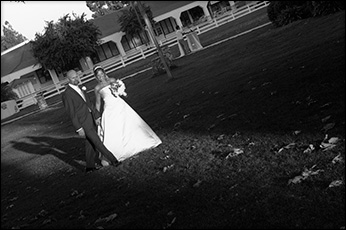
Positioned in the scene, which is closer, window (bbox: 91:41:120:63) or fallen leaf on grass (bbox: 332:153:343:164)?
fallen leaf on grass (bbox: 332:153:343:164)

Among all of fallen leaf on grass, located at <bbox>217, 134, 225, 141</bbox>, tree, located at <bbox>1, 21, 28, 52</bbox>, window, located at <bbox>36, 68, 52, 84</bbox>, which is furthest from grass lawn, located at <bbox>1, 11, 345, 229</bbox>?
window, located at <bbox>36, 68, 52, 84</bbox>

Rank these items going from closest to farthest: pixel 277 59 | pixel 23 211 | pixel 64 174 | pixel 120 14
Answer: pixel 23 211
pixel 64 174
pixel 277 59
pixel 120 14

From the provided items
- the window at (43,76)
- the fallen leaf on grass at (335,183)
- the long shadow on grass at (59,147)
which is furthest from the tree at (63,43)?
the fallen leaf on grass at (335,183)

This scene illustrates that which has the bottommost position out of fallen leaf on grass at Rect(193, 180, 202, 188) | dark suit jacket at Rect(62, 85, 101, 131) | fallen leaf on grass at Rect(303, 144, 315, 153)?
fallen leaf on grass at Rect(303, 144, 315, 153)

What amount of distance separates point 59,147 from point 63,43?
3568 cm

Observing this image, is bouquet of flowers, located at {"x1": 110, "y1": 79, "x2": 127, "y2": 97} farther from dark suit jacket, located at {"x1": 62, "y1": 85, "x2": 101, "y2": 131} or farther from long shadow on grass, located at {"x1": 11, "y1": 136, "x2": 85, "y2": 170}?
long shadow on grass, located at {"x1": 11, "y1": 136, "x2": 85, "y2": 170}

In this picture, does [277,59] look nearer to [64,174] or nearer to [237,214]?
[64,174]

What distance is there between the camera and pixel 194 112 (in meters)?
10.2

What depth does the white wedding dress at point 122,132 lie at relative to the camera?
28.0 ft


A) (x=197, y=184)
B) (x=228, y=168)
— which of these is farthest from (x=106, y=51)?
(x=197, y=184)

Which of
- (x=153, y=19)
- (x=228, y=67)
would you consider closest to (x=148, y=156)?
(x=228, y=67)

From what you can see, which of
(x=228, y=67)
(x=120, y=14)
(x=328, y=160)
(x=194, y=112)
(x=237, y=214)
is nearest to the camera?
(x=237, y=214)

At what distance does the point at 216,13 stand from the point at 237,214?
55135 millimetres

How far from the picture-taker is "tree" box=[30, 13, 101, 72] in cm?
4794
